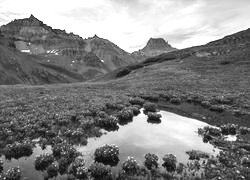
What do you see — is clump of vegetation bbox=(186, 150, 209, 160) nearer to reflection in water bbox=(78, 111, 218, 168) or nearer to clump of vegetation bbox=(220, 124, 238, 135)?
reflection in water bbox=(78, 111, 218, 168)

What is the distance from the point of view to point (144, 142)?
1758cm

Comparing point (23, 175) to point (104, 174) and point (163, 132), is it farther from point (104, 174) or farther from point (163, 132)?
point (163, 132)

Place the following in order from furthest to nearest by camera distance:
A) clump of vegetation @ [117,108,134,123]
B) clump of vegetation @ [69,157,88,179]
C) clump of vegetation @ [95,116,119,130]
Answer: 1. clump of vegetation @ [117,108,134,123]
2. clump of vegetation @ [95,116,119,130]
3. clump of vegetation @ [69,157,88,179]

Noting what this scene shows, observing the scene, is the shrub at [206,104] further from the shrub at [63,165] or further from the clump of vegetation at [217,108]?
the shrub at [63,165]

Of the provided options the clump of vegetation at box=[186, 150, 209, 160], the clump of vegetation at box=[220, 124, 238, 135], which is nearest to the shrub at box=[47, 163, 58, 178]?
the clump of vegetation at box=[186, 150, 209, 160]

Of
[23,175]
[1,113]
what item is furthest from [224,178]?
[1,113]

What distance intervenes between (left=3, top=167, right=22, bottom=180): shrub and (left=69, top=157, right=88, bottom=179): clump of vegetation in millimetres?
2392

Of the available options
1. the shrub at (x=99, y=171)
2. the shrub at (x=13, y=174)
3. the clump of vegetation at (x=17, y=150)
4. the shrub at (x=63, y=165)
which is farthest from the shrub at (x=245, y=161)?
the clump of vegetation at (x=17, y=150)

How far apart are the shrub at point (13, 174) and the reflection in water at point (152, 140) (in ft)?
11.9

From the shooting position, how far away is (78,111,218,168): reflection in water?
621 inches

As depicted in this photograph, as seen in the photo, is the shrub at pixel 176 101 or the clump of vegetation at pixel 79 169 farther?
the shrub at pixel 176 101

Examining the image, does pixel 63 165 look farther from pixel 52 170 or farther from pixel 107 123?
pixel 107 123

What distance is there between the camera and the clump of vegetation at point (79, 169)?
12256 mm

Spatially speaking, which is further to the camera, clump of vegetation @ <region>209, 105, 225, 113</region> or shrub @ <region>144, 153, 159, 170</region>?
clump of vegetation @ <region>209, 105, 225, 113</region>
